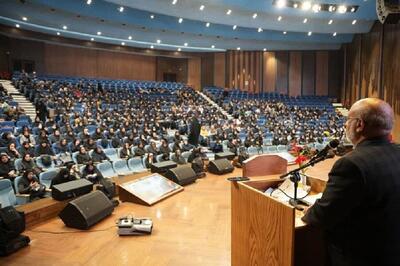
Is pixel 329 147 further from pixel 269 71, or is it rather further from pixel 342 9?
pixel 269 71

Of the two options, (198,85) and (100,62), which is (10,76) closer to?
(100,62)

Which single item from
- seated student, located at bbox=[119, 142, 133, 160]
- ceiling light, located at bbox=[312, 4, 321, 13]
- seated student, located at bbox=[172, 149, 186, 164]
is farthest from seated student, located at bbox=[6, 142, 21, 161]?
ceiling light, located at bbox=[312, 4, 321, 13]

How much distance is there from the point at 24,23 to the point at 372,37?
11937 mm

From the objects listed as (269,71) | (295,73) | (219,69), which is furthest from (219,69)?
(295,73)

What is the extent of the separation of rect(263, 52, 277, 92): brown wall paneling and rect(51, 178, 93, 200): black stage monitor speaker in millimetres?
14665

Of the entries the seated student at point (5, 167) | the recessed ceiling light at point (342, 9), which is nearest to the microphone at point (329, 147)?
the seated student at point (5, 167)

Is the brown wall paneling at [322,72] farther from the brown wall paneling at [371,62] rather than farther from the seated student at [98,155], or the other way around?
the seated student at [98,155]

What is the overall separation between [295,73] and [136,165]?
1254 cm

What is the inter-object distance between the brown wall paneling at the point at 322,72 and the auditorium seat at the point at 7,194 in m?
14.9

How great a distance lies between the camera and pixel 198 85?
64.4 feet

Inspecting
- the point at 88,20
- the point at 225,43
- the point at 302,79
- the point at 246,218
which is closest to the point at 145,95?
the point at 88,20

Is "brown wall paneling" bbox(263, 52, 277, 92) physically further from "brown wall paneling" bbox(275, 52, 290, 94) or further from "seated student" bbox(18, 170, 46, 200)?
"seated student" bbox(18, 170, 46, 200)

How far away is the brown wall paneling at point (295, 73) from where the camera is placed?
54.4ft

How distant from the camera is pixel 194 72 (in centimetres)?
1967
